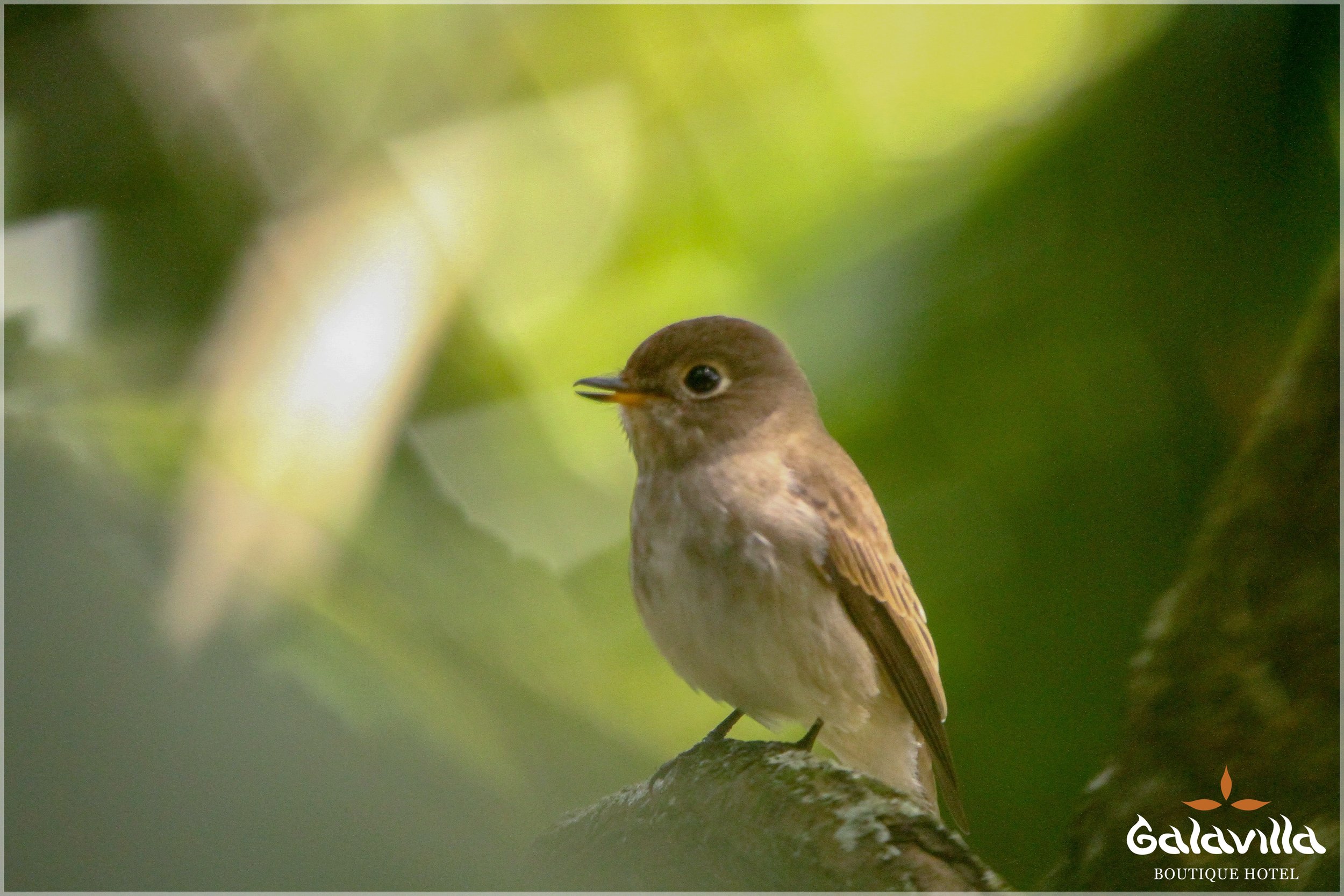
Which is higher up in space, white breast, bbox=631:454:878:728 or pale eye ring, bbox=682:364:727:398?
pale eye ring, bbox=682:364:727:398

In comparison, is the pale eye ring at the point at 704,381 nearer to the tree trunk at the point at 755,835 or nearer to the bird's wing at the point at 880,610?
the bird's wing at the point at 880,610

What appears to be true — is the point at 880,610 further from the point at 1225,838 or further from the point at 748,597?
the point at 1225,838

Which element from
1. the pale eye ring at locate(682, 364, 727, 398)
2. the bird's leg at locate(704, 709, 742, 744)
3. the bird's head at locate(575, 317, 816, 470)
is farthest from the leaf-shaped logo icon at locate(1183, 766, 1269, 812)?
the pale eye ring at locate(682, 364, 727, 398)

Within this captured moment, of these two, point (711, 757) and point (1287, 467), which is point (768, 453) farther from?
point (1287, 467)

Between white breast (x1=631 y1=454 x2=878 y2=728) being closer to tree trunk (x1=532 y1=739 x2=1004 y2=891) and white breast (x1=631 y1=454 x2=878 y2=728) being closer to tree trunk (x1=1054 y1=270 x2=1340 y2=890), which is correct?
tree trunk (x1=532 y1=739 x2=1004 y2=891)

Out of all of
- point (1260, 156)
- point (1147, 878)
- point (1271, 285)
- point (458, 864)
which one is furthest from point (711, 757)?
point (1260, 156)

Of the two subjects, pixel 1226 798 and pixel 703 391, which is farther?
pixel 703 391

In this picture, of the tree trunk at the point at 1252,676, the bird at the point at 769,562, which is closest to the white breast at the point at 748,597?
the bird at the point at 769,562

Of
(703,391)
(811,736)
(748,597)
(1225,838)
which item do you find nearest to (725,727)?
(811,736)
